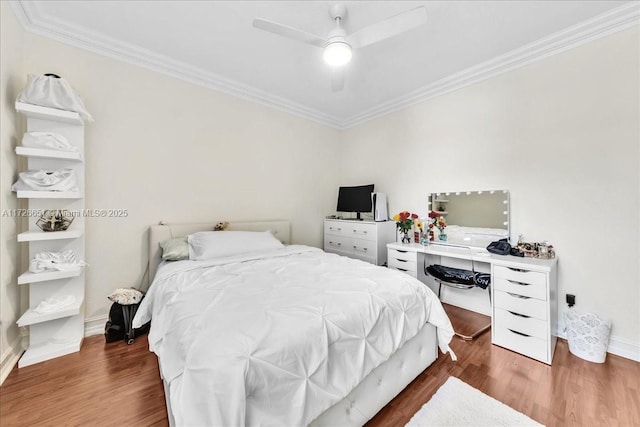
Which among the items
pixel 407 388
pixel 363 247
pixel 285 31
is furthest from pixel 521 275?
pixel 285 31

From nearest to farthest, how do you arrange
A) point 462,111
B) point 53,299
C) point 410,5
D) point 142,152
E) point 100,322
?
point 410,5, point 53,299, point 100,322, point 142,152, point 462,111

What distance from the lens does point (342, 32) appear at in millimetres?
1794

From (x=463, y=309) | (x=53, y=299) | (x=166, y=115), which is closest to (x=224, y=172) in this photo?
(x=166, y=115)

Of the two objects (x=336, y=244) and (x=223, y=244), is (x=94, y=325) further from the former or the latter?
(x=336, y=244)

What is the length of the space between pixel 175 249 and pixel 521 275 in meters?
3.04

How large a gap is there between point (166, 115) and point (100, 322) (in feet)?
7.05

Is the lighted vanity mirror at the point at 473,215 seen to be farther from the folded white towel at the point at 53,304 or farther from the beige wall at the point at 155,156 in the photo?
the folded white towel at the point at 53,304

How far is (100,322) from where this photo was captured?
232cm

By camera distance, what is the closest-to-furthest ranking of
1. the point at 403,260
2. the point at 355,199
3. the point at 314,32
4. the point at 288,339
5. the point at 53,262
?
the point at 288,339
the point at 53,262
the point at 314,32
the point at 403,260
the point at 355,199

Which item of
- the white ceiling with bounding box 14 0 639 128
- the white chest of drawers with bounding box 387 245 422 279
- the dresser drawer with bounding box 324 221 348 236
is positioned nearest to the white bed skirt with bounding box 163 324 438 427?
the white chest of drawers with bounding box 387 245 422 279

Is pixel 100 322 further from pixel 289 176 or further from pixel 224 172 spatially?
pixel 289 176

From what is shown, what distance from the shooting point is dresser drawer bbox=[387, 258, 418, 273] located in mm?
2799

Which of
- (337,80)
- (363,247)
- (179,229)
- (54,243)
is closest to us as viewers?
(54,243)

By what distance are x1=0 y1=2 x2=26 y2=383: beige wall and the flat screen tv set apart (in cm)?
341
